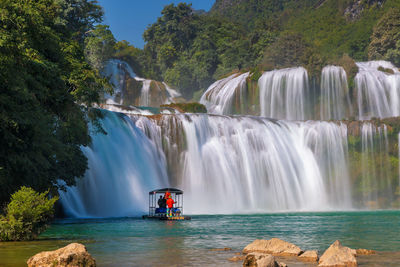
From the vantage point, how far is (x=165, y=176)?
4016cm

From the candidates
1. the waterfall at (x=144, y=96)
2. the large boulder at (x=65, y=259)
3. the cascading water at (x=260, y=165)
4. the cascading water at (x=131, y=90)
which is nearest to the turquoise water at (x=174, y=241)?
the large boulder at (x=65, y=259)

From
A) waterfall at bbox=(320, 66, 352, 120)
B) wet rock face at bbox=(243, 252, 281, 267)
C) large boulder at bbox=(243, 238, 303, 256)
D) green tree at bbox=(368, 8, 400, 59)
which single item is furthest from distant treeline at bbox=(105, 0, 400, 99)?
wet rock face at bbox=(243, 252, 281, 267)

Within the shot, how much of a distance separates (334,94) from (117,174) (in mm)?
30692

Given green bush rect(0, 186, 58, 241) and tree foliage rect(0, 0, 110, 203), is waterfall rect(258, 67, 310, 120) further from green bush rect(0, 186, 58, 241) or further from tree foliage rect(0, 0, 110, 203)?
green bush rect(0, 186, 58, 241)

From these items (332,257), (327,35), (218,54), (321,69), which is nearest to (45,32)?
(332,257)

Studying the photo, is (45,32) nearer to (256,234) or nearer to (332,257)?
(256,234)

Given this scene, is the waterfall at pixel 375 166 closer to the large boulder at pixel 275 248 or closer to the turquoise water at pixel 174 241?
the turquoise water at pixel 174 241

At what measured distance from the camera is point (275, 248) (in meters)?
14.0

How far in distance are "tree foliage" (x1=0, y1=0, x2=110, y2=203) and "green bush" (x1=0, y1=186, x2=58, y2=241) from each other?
150cm

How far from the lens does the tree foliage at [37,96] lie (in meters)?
17.0

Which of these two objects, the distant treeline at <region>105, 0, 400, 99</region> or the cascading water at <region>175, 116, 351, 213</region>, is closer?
the cascading water at <region>175, 116, 351, 213</region>

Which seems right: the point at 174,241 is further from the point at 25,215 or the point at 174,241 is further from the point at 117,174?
the point at 117,174

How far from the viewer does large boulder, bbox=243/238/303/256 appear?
44.9ft

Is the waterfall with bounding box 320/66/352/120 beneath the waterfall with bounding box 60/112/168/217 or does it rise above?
above
